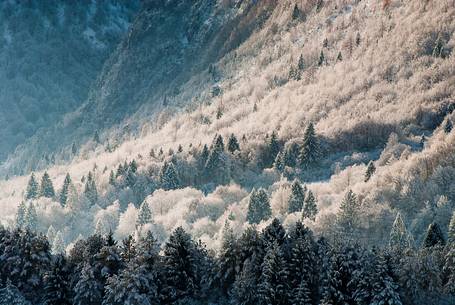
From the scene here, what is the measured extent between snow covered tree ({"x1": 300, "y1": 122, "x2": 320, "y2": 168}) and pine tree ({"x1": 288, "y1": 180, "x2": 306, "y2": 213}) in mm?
24693

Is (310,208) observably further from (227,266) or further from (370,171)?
(227,266)

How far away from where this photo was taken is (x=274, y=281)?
276 ft

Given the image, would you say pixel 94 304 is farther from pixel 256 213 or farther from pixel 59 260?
pixel 256 213

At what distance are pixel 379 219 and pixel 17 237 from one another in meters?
77.1

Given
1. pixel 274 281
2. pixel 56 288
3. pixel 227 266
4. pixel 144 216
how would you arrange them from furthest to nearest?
pixel 144 216
pixel 227 266
pixel 56 288
pixel 274 281

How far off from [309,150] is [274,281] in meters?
113

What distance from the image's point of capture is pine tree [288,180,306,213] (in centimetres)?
16550

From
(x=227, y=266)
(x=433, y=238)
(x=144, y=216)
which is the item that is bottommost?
(x=144, y=216)

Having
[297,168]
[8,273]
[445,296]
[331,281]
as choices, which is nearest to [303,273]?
[331,281]

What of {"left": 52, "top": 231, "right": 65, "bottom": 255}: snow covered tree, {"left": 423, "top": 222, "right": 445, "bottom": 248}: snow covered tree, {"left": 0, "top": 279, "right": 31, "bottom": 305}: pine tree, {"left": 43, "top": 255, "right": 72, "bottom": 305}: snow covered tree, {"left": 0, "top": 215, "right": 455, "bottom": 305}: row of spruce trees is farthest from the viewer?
{"left": 52, "top": 231, "right": 65, "bottom": 255}: snow covered tree

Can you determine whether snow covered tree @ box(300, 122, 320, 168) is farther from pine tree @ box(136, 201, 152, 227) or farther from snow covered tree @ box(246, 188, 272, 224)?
pine tree @ box(136, 201, 152, 227)

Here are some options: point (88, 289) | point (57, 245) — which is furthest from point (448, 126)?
point (88, 289)

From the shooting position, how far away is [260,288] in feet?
276

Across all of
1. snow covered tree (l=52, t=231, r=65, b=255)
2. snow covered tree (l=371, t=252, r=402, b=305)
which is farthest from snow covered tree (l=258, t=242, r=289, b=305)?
snow covered tree (l=52, t=231, r=65, b=255)
